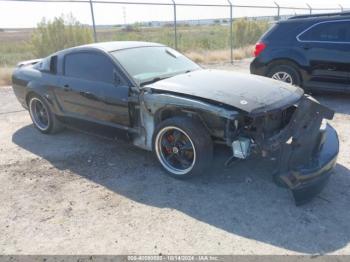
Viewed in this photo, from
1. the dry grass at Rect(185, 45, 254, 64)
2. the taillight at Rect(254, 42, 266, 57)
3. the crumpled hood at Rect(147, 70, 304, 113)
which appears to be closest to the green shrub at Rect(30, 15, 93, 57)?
the dry grass at Rect(185, 45, 254, 64)

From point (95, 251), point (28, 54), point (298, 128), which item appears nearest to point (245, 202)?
point (298, 128)

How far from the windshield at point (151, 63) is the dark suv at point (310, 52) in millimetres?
3162

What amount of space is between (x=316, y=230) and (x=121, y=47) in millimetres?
3427

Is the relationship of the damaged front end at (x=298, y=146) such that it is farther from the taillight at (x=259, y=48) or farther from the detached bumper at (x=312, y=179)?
the taillight at (x=259, y=48)

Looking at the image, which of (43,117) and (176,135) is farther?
(43,117)

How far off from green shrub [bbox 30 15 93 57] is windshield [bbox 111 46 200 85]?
1034 centimetres

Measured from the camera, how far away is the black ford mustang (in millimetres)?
3576

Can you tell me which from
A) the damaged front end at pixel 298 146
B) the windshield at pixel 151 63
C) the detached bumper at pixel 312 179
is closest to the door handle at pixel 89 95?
the windshield at pixel 151 63

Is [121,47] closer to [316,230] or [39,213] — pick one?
[39,213]

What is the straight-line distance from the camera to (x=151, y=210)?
3.58 metres

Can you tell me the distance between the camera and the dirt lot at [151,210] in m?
3.03

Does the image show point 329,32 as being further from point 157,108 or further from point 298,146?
point 157,108

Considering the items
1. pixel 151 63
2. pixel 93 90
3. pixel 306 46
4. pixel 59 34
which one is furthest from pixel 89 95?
pixel 59 34

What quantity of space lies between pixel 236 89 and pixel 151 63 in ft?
4.62
